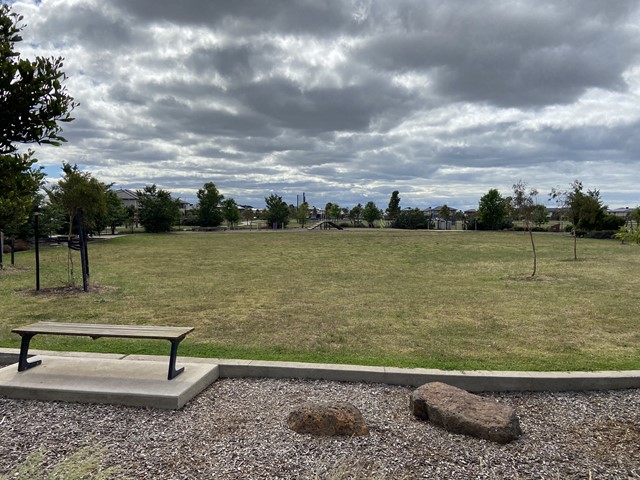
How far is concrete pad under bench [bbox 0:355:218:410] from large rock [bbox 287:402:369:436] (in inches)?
46.7

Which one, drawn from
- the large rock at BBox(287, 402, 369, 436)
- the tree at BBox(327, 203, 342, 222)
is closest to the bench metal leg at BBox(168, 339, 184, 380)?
the large rock at BBox(287, 402, 369, 436)

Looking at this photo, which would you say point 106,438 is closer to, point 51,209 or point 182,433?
point 182,433

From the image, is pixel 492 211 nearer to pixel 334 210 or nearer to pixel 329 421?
pixel 334 210

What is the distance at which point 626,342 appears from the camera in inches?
244

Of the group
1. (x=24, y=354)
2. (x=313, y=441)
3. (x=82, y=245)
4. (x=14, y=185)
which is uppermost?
(x=14, y=185)

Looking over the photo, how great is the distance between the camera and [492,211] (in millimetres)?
53844

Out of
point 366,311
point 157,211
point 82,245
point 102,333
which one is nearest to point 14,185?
point 102,333

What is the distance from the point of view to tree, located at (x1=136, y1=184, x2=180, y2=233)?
42.8m

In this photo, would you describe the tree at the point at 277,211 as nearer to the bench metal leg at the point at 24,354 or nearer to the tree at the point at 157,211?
the tree at the point at 157,211

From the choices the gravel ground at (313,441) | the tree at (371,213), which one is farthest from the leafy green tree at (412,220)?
the gravel ground at (313,441)

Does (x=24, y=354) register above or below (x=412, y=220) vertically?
below

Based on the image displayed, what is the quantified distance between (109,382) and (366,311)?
5.00 meters

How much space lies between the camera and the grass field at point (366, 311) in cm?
569

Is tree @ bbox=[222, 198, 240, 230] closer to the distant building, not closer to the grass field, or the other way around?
the distant building
